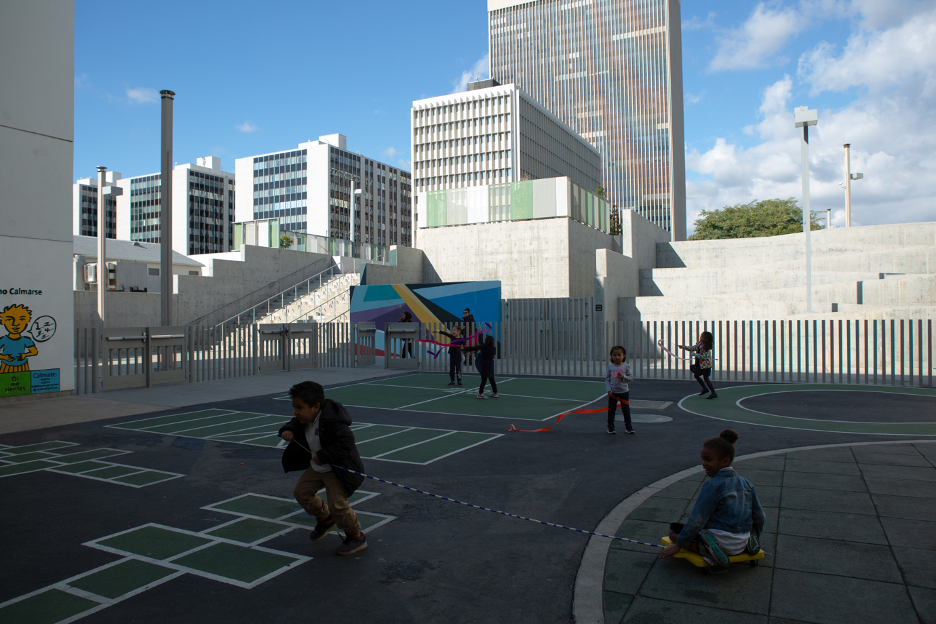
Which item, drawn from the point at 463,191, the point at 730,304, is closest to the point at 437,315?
the point at 463,191

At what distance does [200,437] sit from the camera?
10.1m

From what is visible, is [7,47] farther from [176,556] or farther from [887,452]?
[887,452]

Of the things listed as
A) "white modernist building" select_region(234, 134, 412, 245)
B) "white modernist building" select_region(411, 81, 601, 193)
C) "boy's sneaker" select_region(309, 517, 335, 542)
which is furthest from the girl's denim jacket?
"white modernist building" select_region(234, 134, 412, 245)

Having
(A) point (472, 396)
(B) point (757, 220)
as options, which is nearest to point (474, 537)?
(A) point (472, 396)

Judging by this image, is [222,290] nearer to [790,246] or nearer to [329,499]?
[329,499]

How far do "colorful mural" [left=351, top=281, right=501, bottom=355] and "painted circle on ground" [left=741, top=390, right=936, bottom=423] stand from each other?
41.7 ft

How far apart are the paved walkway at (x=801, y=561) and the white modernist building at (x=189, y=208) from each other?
136 meters

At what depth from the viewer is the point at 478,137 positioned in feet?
365

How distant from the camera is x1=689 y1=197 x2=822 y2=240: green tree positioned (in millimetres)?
64688

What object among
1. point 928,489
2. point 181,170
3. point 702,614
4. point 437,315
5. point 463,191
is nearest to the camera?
point 702,614

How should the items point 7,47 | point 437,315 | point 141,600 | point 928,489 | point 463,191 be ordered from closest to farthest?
point 141,600 → point 928,489 → point 7,47 → point 437,315 → point 463,191

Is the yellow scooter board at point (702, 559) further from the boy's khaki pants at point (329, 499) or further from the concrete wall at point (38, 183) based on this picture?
the concrete wall at point (38, 183)

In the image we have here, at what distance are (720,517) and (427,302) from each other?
2210 cm

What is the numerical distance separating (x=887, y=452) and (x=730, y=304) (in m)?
19.9
